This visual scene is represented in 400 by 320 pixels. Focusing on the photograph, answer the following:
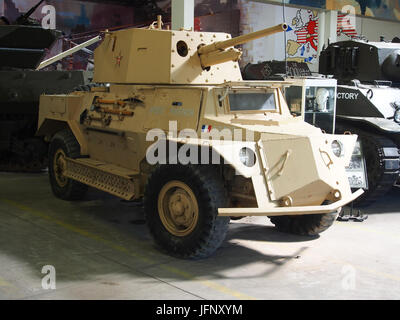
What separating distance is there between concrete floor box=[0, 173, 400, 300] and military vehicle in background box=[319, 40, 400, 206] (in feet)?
2.63

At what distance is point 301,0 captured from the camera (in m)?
17.1

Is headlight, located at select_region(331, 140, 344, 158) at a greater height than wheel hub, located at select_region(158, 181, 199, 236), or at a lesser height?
greater

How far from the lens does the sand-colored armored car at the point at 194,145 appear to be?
6.15 m

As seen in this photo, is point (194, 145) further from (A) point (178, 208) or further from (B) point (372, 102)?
(B) point (372, 102)

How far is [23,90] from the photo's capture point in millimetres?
11477

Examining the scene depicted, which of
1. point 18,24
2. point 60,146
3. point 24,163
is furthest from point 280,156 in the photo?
point 18,24

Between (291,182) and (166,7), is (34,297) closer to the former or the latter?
(291,182)

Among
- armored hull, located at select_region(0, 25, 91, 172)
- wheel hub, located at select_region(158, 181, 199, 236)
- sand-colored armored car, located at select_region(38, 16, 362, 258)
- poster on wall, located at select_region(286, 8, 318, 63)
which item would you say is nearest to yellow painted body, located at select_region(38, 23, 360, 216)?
sand-colored armored car, located at select_region(38, 16, 362, 258)

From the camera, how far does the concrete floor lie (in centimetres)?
550

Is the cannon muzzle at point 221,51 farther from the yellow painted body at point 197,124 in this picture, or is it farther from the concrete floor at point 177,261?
the concrete floor at point 177,261

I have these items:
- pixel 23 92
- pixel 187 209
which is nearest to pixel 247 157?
pixel 187 209

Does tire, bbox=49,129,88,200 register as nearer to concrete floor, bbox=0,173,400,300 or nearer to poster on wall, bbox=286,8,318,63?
concrete floor, bbox=0,173,400,300

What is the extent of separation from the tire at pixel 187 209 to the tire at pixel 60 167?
269 cm
